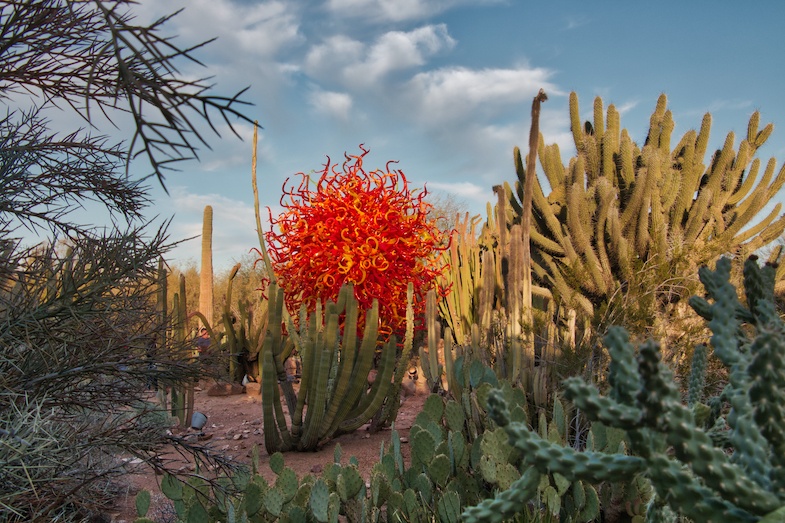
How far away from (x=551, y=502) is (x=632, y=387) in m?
1.74

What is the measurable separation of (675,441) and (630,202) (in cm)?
875

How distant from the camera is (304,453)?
4.69 metres

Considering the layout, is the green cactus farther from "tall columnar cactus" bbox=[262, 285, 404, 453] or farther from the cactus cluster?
"tall columnar cactus" bbox=[262, 285, 404, 453]

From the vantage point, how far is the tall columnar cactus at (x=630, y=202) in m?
8.83

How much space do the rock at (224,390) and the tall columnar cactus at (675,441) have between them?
7147 mm


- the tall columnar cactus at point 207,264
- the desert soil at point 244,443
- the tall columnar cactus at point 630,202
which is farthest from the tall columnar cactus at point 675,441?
the tall columnar cactus at point 207,264

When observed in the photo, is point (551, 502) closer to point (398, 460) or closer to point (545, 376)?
point (398, 460)

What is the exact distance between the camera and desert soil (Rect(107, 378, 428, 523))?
388cm

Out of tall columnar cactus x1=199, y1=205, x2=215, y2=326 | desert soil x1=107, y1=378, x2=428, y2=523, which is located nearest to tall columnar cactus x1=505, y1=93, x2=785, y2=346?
desert soil x1=107, y1=378, x2=428, y2=523

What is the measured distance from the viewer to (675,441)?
3.31ft

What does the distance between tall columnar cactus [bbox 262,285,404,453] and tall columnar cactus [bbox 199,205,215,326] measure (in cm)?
404

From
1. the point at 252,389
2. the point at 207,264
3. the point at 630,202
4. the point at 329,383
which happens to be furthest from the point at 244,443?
the point at 630,202

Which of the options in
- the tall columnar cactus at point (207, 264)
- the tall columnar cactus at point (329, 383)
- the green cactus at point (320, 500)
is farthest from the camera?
the tall columnar cactus at point (207, 264)

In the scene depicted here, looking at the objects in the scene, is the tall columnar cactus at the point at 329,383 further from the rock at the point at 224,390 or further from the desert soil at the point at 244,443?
the rock at the point at 224,390
